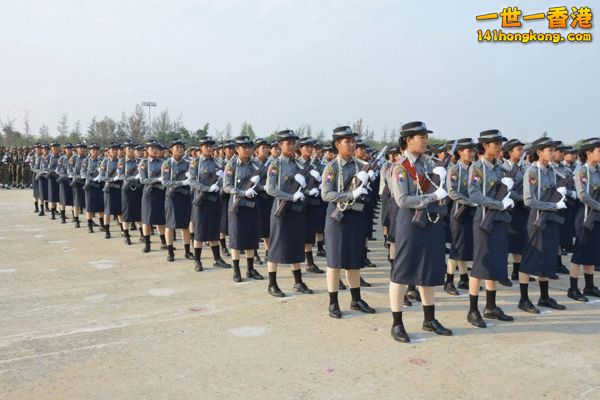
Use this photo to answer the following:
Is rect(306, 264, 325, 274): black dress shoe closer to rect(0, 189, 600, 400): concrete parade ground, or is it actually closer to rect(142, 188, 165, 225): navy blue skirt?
rect(0, 189, 600, 400): concrete parade ground

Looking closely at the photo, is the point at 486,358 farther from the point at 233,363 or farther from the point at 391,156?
the point at 391,156

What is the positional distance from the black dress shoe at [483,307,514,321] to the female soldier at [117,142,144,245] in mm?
7944

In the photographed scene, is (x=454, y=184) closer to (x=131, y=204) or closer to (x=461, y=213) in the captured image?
(x=461, y=213)

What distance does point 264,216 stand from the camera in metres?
9.51

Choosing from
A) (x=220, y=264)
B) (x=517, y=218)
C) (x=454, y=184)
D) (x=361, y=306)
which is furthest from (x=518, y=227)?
(x=220, y=264)

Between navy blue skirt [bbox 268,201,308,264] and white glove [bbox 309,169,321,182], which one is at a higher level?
white glove [bbox 309,169,321,182]

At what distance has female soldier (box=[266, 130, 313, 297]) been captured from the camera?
6801 mm

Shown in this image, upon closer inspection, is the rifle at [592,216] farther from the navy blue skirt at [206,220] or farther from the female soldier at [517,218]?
the navy blue skirt at [206,220]

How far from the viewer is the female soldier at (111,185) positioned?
11.9m

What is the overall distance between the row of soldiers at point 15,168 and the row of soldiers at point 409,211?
21.3m

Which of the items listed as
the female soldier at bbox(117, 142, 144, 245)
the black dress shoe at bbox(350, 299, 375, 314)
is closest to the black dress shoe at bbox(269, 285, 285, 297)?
the black dress shoe at bbox(350, 299, 375, 314)

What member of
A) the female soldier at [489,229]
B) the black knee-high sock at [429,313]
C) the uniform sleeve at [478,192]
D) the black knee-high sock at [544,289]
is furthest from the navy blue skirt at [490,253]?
the black knee-high sock at [544,289]

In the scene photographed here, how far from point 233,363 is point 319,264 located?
4.92m

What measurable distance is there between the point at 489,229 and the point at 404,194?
1335mm
